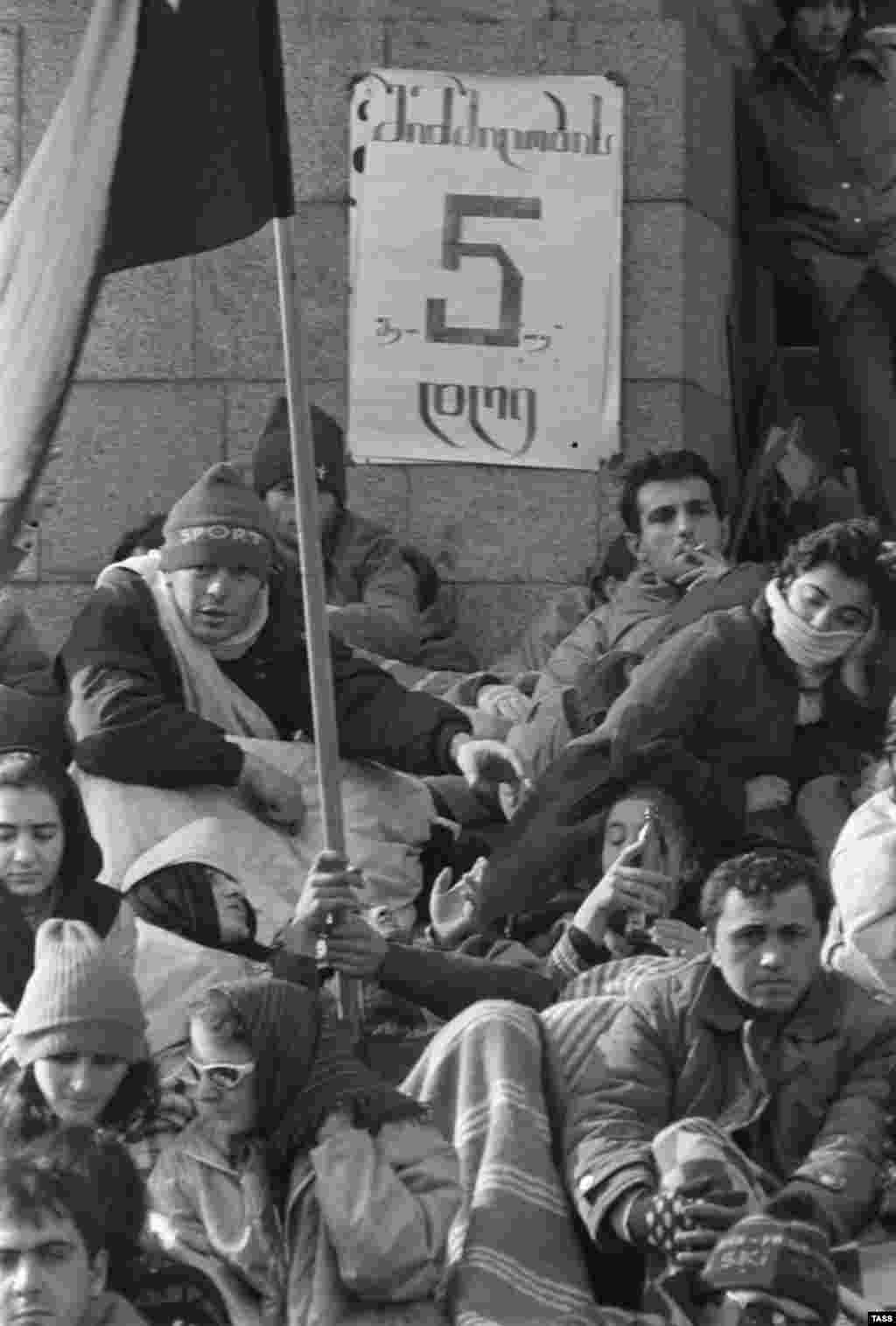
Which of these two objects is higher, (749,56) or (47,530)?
(749,56)

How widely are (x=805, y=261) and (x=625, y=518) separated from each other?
7.75 feet

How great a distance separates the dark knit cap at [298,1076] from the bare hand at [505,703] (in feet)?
11.6

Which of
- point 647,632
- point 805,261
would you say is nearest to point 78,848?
point 647,632

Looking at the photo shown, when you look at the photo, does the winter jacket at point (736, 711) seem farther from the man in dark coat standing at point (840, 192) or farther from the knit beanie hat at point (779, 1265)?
Result: the man in dark coat standing at point (840, 192)

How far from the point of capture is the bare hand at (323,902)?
1517 centimetres

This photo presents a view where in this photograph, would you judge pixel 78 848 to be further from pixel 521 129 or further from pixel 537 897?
pixel 521 129

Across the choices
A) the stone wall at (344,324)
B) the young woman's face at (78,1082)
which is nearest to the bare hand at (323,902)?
the young woman's face at (78,1082)

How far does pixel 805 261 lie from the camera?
20625 mm

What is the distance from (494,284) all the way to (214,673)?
10.1ft

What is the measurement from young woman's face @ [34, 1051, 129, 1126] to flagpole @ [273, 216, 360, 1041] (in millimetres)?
829

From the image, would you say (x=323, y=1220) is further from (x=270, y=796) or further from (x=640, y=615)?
(x=640, y=615)

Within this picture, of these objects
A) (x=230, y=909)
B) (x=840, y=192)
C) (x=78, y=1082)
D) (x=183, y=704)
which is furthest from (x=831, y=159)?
(x=78, y=1082)

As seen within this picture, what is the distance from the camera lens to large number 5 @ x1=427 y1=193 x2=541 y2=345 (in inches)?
782

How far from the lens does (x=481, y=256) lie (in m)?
19.9
